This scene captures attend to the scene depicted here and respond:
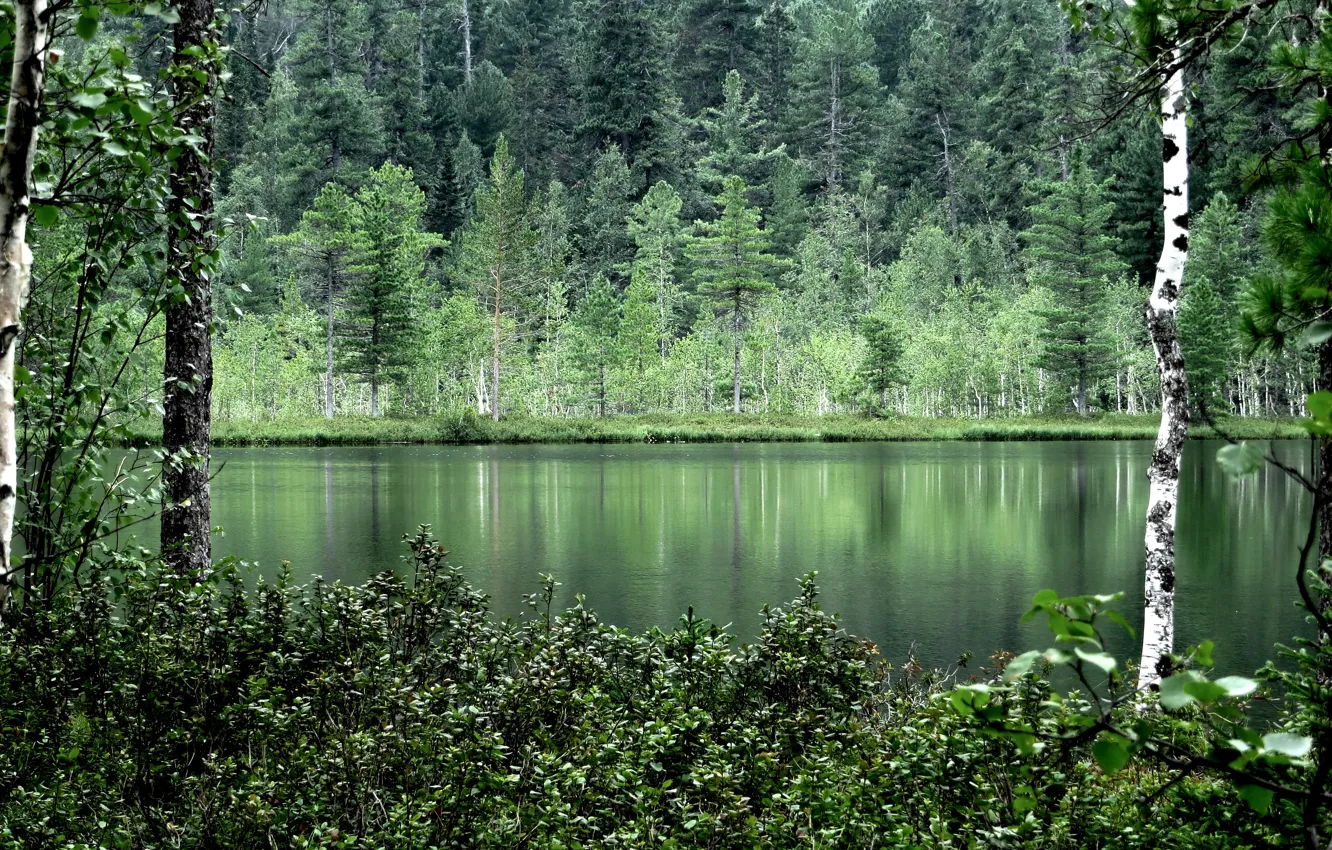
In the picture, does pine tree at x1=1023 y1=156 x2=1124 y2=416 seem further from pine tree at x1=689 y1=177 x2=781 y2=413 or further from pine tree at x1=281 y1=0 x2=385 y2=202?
pine tree at x1=281 y1=0 x2=385 y2=202

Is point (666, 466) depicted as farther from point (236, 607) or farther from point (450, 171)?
point (450, 171)

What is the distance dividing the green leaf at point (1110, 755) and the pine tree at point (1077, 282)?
162 feet

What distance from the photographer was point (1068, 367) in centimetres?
4897

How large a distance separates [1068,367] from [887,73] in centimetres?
5220

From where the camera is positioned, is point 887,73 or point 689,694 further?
point 887,73

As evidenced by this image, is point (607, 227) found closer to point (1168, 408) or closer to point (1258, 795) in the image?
point (1168, 408)

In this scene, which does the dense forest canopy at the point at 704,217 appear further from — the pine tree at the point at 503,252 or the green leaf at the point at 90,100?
the green leaf at the point at 90,100

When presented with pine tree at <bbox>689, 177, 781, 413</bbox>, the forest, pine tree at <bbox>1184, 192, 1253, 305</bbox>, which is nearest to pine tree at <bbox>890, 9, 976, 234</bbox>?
the forest

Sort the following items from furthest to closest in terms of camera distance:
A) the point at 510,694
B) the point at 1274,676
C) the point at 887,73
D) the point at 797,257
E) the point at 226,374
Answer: the point at 887,73 < the point at 797,257 < the point at 226,374 < the point at 510,694 < the point at 1274,676

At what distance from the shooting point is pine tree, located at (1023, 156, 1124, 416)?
48688 millimetres

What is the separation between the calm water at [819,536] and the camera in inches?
415

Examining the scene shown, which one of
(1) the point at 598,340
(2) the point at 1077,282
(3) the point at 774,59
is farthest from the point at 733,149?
(2) the point at 1077,282

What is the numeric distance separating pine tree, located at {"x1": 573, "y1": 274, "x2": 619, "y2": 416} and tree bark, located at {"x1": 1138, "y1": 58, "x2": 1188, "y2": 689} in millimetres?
42269

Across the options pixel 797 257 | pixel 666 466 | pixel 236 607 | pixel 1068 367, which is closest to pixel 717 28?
pixel 797 257
